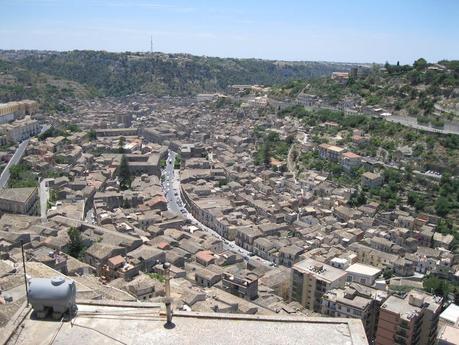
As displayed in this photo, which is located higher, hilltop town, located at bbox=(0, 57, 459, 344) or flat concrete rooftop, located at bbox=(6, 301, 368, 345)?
flat concrete rooftop, located at bbox=(6, 301, 368, 345)

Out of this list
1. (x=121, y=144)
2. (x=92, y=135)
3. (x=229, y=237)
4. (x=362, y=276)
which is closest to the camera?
(x=362, y=276)

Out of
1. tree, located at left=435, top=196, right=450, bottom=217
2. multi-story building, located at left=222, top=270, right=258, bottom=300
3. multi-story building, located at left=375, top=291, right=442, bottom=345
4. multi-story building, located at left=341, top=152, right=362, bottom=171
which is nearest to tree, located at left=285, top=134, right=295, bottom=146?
multi-story building, located at left=341, top=152, right=362, bottom=171

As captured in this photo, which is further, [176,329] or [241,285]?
[241,285]

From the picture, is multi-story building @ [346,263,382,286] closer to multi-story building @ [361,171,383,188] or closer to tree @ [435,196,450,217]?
tree @ [435,196,450,217]

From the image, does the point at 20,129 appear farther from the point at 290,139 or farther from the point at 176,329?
the point at 176,329

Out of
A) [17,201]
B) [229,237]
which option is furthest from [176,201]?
[17,201]

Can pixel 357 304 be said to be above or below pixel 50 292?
below
